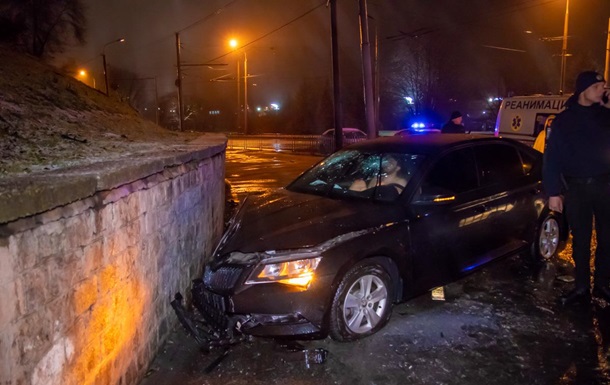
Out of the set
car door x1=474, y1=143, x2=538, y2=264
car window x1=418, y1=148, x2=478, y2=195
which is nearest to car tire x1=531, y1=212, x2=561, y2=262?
car door x1=474, y1=143, x2=538, y2=264

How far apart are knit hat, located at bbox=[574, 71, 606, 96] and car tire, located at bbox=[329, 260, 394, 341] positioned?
2419 mm

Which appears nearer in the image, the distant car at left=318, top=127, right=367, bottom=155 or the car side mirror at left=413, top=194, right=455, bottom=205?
the car side mirror at left=413, top=194, right=455, bottom=205

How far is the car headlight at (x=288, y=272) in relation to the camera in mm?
3461

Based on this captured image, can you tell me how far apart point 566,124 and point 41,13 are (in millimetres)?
24169

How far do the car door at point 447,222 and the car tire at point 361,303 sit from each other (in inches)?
14.5

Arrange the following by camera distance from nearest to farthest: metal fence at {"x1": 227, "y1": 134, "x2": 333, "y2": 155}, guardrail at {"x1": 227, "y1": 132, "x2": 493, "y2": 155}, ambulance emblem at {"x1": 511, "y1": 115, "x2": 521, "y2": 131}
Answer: ambulance emblem at {"x1": 511, "y1": 115, "x2": 521, "y2": 131} < guardrail at {"x1": 227, "y1": 132, "x2": 493, "y2": 155} < metal fence at {"x1": 227, "y1": 134, "x2": 333, "y2": 155}

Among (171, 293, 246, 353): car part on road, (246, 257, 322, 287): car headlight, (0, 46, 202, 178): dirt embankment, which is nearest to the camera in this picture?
(246, 257, 322, 287): car headlight

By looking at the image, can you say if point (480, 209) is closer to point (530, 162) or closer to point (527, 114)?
point (530, 162)

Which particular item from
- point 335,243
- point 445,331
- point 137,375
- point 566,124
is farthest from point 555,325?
point 137,375

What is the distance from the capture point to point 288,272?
3486 millimetres

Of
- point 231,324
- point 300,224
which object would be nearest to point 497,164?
point 300,224

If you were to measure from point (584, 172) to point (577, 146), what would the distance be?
9.4 inches

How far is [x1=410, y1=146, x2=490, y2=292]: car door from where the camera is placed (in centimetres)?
415

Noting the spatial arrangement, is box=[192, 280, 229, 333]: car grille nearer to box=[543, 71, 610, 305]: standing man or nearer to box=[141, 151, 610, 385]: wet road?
box=[141, 151, 610, 385]: wet road
